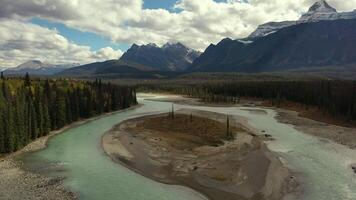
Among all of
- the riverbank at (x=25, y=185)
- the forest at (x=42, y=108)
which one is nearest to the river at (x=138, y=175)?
the riverbank at (x=25, y=185)

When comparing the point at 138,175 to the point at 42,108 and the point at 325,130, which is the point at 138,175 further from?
the point at 325,130

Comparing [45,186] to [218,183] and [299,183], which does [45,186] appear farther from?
[299,183]

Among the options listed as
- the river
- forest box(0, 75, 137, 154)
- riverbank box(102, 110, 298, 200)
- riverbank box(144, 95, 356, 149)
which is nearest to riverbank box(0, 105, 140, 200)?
the river

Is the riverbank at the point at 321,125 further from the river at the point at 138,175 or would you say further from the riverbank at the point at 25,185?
the riverbank at the point at 25,185

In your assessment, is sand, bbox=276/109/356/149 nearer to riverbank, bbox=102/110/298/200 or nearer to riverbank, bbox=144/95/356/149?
riverbank, bbox=144/95/356/149

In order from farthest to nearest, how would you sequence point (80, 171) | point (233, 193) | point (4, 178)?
point (80, 171) → point (4, 178) → point (233, 193)

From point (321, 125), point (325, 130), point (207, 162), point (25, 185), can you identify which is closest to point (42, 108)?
point (25, 185)

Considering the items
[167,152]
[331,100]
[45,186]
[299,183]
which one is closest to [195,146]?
[167,152]
